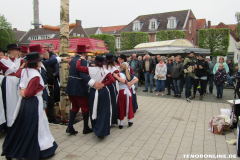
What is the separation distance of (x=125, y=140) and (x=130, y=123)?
102cm

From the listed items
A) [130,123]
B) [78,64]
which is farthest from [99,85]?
[130,123]

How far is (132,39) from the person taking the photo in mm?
39281

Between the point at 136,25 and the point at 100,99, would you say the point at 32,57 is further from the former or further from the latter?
the point at 136,25

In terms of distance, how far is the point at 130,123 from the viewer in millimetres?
5398

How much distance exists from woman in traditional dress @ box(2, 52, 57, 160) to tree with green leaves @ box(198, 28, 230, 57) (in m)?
30.8

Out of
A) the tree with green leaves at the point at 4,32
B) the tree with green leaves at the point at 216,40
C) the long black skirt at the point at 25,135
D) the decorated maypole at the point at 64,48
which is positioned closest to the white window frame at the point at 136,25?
the tree with green leaves at the point at 216,40

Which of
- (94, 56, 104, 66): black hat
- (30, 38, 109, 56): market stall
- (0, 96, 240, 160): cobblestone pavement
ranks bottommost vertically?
(0, 96, 240, 160): cobblestone pavement

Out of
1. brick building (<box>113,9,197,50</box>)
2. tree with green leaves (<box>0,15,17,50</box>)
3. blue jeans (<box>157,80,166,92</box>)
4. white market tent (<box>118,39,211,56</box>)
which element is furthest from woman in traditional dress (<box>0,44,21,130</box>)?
tree with green leaves (<box>0,15,17,50</box>)

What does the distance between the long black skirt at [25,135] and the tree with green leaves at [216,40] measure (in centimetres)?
3090

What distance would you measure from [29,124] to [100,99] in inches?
60.3

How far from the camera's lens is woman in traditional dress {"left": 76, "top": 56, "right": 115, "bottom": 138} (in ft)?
14.0

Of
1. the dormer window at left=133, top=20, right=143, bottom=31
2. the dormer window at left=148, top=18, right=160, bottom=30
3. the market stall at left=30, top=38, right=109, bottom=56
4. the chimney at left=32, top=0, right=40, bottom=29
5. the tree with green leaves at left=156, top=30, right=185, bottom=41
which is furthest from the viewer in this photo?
the chimney at left=32, top=0, right=40, bottom=29

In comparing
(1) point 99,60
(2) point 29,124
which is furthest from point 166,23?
(2) point 29,124

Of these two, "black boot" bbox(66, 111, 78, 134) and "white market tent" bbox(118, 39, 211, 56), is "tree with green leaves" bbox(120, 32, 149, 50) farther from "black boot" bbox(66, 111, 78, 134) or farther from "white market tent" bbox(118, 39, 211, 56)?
"black boot" bbox(66, 111, 78, 134)
